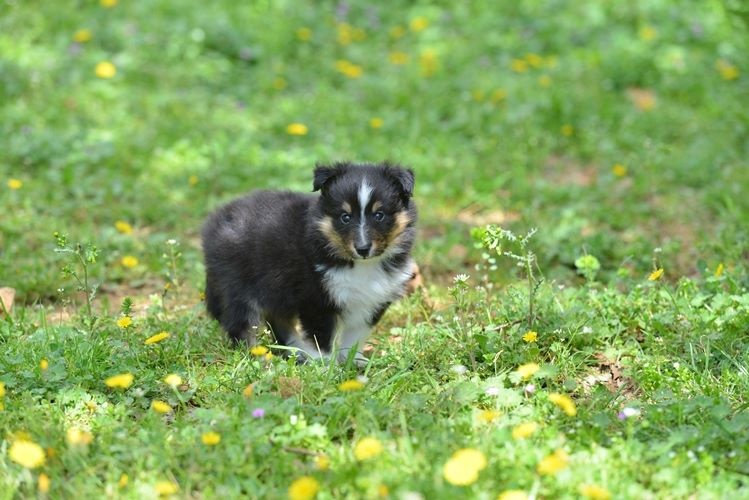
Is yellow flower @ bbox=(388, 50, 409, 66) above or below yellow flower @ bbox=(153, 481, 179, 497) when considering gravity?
above

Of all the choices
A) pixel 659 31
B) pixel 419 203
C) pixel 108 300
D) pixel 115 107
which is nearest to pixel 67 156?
pixel 115 107

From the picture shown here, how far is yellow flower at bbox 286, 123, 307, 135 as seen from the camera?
7912 mm

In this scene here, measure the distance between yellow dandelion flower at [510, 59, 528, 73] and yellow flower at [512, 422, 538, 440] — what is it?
629 centimetres

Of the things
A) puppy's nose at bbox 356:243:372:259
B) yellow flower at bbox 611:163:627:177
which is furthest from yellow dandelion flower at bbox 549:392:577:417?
yellow flower at bbox 611:163:627:177

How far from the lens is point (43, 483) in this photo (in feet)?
11.3

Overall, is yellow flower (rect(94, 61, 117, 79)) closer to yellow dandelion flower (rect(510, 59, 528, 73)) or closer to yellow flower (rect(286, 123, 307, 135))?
yellow flower (rect(286, 123, 307, 135))

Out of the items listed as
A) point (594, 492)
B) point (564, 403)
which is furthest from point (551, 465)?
point (564, 403)

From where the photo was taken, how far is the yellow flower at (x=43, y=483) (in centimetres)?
345

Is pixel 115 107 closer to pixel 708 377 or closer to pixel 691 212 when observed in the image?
pixel 691 212

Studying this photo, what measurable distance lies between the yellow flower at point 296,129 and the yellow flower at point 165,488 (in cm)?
469

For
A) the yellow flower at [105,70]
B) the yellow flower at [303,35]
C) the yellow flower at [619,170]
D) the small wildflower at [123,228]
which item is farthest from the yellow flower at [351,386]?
the yellow flower at [303,35]

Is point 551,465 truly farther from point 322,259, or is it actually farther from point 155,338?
point 155,338

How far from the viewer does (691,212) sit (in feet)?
23.4

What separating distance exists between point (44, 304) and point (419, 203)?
9.53ft
